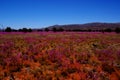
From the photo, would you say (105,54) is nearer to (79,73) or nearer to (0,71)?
(79,73)

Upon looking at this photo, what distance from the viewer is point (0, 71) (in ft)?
25.8

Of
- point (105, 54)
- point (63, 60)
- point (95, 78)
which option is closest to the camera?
point (95, 78)

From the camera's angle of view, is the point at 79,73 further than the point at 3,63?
No

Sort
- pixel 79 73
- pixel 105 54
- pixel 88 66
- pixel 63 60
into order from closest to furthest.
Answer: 1. pixel 79 73
2. pixel 88 66
3. pixel 63 60
4. pixel 105 54

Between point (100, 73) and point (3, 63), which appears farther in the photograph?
point (3, 63)

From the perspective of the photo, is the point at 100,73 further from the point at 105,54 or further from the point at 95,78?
the point at 105,54

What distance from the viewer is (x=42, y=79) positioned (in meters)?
7.06

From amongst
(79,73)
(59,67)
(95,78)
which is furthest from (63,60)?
(95,78)

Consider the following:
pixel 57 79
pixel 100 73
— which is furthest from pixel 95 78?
pixel 57 79

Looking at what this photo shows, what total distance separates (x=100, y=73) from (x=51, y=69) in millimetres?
2379

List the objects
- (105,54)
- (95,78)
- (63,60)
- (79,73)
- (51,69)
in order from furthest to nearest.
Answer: (105,54) → (63,60) → (51,69) → (79,73) → (95,78)

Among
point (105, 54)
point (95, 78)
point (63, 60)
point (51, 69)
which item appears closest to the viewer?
point (95, 78)

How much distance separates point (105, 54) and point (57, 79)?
516 cm

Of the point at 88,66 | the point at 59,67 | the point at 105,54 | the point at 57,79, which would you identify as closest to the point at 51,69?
the point at 59,67
